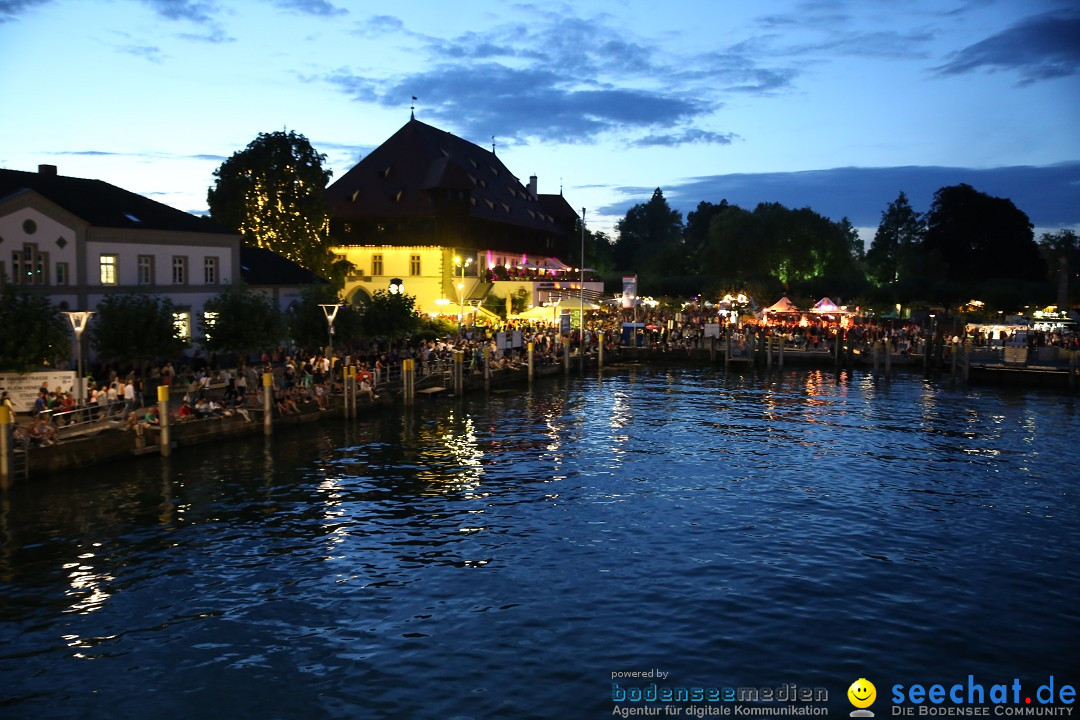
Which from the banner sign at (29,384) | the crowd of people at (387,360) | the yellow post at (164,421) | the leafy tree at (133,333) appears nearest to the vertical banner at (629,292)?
the crowd of people at (387,360)

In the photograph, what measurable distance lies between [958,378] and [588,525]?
42792 mm

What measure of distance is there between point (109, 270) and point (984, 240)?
89930 mm

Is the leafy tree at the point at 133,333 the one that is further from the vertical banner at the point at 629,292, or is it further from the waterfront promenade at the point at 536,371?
the vertical banner at the point at 629,292

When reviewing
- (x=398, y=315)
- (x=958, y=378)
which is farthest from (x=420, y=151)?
(x=958, y=378)

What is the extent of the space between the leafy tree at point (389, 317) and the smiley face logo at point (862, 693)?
1554 inches

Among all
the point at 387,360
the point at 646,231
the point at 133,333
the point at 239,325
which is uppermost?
the point at 646,231

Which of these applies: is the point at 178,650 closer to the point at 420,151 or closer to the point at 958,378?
the point at 958,378

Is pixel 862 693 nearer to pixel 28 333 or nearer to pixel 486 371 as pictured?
pixel 28 333

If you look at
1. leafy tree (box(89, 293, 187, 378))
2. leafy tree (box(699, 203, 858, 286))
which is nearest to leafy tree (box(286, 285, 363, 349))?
leafy tree (box(89, 293, 187, 378))

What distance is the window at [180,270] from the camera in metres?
45.6

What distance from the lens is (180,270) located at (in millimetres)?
46000

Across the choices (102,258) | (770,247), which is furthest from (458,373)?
(770,247)

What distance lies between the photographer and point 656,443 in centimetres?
3478

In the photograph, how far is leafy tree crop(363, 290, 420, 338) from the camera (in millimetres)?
50656
